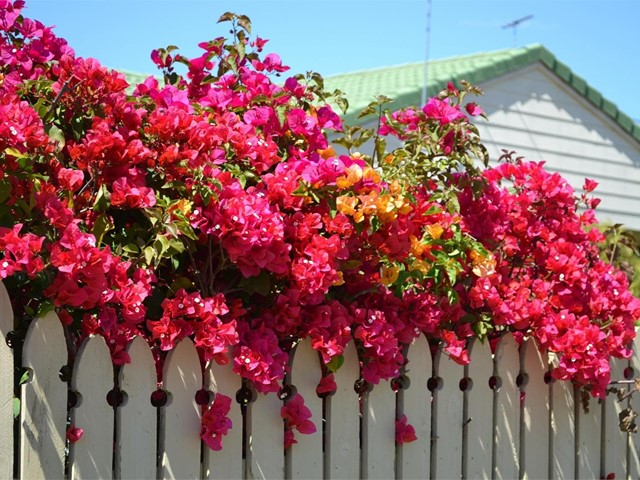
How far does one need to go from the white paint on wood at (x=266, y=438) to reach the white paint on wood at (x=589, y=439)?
1823mm

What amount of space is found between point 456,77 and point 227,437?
6.65m

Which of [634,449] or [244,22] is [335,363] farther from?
[634,449]

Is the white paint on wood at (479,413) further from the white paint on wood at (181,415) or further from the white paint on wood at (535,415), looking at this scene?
the white paint on wood at (181,415)

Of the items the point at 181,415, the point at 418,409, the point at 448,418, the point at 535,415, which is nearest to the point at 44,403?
the point at 181,415

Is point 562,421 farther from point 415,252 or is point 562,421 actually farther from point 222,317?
point 222,317

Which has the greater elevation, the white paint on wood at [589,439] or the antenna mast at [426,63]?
the antenna mast at [426,63]

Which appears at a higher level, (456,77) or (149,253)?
(456,77)

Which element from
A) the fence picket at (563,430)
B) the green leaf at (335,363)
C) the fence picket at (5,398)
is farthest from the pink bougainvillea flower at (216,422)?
the fence picket at (563,430)

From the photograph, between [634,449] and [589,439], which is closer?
[589,439]

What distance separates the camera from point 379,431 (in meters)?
3.55

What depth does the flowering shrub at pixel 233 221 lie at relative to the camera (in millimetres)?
2650

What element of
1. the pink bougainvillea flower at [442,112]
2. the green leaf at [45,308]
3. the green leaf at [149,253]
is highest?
the pink bougainvillea flower at [442,112]

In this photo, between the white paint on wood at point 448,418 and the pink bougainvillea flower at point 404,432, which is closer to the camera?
the pink bougainvillea flower at point 404,432

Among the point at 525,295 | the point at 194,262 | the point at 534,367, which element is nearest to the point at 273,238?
the point at 194,262
